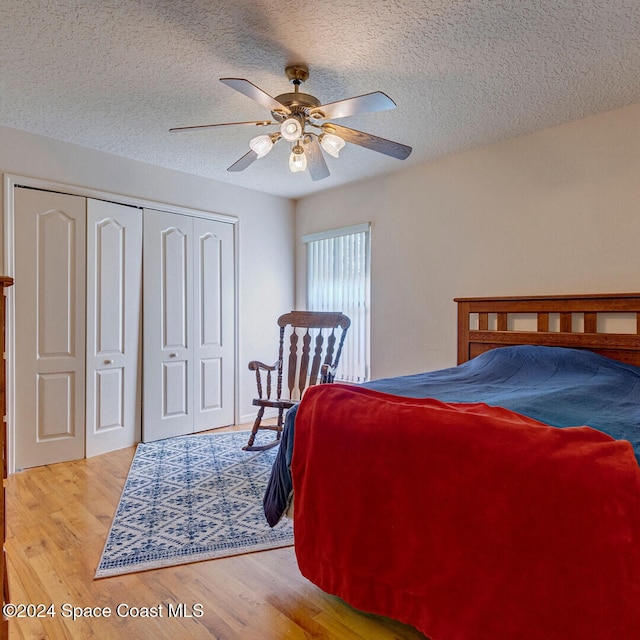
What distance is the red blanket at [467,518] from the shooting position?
104 centimetres

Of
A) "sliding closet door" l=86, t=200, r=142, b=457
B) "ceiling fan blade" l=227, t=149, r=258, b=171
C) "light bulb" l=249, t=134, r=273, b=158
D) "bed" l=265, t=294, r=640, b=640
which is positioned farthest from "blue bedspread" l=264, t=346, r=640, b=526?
"sliding closet door" l=86, t=200, r=142, b=457

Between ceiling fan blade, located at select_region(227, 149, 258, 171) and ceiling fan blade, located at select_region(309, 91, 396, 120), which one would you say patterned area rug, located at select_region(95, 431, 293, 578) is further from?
ceiling fan blade, located at select_region(309, 91, 396, 120)

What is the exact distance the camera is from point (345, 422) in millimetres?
1589

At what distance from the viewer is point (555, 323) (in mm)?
2896

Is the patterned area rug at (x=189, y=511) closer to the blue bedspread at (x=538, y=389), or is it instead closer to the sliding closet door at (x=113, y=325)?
the sliding closet door at (x=113, y=325)

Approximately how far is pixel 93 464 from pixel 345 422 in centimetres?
244

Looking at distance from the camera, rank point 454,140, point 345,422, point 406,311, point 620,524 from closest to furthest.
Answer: point 620,524
point 345,422
point 454,140
point 406,311

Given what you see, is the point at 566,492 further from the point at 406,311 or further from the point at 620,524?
the point at 406,311

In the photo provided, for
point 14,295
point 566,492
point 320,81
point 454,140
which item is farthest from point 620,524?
point 14,295

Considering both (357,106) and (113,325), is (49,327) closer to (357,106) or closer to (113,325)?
(113,325)

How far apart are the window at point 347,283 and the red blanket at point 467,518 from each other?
A: 2.53 metres

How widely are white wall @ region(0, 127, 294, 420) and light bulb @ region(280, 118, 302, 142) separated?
209 centimetres

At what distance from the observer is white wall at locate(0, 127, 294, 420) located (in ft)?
10.3

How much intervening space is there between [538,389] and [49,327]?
3214mm
